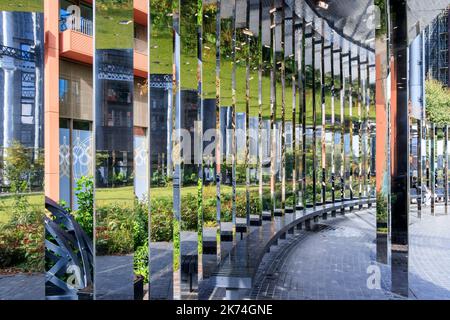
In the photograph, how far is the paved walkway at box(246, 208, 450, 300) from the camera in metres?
4.70

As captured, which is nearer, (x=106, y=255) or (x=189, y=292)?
(x=106, y=255)

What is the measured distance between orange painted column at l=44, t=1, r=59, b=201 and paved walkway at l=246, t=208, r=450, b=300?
12.5 ft

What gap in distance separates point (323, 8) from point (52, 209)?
7.40 metres

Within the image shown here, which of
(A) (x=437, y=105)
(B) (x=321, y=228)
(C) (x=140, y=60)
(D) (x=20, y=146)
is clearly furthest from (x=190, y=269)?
Answer: (A) (x=437, y=105)

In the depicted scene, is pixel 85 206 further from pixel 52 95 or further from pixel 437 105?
pixel 437 105

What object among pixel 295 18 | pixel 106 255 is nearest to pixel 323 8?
pixel 295 18

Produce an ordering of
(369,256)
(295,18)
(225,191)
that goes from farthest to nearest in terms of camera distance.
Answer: (295,18)
(225,191)
(369,256)

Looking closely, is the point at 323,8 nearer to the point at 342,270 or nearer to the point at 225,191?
the point at 225,191

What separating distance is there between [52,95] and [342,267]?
5626mm

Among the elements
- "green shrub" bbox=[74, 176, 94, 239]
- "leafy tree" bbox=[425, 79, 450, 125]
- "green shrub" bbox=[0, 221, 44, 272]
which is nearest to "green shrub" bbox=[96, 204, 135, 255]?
"green shrub" bbox=[74, 176, 94, 239]

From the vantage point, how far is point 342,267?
5.88 m

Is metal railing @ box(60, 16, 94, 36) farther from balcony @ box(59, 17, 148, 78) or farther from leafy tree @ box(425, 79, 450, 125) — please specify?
leafy tree @ box(425, 79, 450, 125)

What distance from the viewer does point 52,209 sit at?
141 inches
